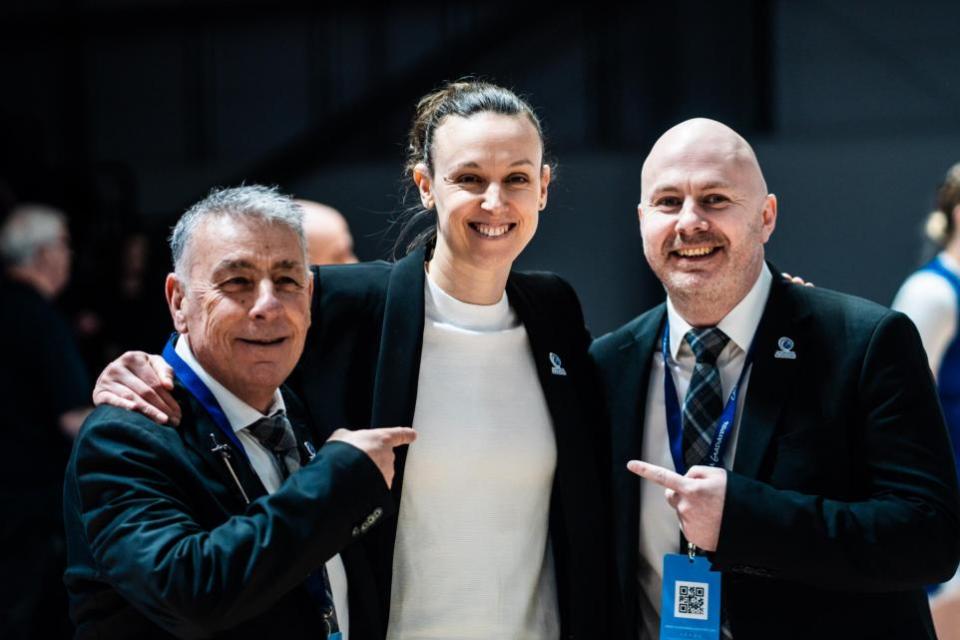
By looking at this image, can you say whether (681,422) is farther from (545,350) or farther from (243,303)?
(243,303)

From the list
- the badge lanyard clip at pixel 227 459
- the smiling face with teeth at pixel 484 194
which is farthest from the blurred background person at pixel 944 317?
the badge lanyard clip at pixel 227 459

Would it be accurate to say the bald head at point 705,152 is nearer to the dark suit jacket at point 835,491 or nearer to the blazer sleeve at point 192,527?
the dark suit jacket at point 835,491

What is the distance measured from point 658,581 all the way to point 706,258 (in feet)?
2.10

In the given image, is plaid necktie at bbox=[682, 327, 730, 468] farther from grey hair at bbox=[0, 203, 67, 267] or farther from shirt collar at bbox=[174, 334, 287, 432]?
grey hair at bbox=[0, 203, 67, 267]

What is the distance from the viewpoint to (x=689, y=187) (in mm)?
2490

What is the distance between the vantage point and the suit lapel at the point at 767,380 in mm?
2318

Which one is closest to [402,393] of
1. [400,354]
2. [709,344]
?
[400,354]

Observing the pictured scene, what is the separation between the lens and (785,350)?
240 centimetres

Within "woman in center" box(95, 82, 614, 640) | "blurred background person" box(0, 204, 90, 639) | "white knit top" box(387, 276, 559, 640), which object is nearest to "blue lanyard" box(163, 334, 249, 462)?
"woman in center" box(95, 82, 614, 640)

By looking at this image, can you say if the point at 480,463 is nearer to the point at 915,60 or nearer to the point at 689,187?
the point at 689,187

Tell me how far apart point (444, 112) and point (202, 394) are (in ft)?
2.91

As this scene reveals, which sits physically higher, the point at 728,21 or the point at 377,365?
the point at 728,21

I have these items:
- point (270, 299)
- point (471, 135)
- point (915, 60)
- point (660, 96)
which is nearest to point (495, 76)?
point (660, 96)

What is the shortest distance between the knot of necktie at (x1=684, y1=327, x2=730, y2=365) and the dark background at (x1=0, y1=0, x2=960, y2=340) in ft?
14.4
